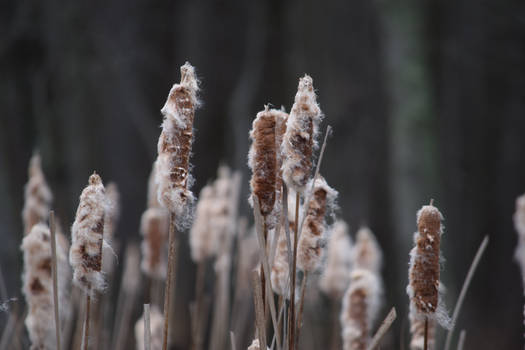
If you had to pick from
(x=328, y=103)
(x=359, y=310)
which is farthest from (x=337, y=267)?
(x=328, y=103)

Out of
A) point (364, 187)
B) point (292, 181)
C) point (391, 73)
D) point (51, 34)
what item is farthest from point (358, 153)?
point (292, 181)

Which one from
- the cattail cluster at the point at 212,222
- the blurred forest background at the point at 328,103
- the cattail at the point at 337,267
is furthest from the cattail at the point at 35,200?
the blurred forest background at the point at 328,103

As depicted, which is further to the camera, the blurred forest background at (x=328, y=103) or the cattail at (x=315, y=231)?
the blurred forest background at (x=328, y=103)

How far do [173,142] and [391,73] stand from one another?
349 cm

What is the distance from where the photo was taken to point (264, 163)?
0.98m

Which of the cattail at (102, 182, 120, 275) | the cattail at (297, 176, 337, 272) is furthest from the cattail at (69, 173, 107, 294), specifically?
the cattail at (297, 176, 337, 272)

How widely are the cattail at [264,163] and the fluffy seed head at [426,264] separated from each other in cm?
25

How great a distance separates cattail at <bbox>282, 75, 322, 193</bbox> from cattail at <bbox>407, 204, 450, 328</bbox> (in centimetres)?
21

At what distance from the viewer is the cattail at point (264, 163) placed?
0.98m

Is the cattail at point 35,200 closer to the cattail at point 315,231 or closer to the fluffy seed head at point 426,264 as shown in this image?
the cattail at point 315,231

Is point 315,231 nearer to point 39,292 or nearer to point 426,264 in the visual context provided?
point 426,264

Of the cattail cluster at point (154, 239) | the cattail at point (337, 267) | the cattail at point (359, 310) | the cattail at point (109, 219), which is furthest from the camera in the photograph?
the cattail at point (337, 267)

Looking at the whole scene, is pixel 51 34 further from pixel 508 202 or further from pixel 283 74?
pixel 508 202

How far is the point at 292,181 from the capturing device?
0.99 metres
